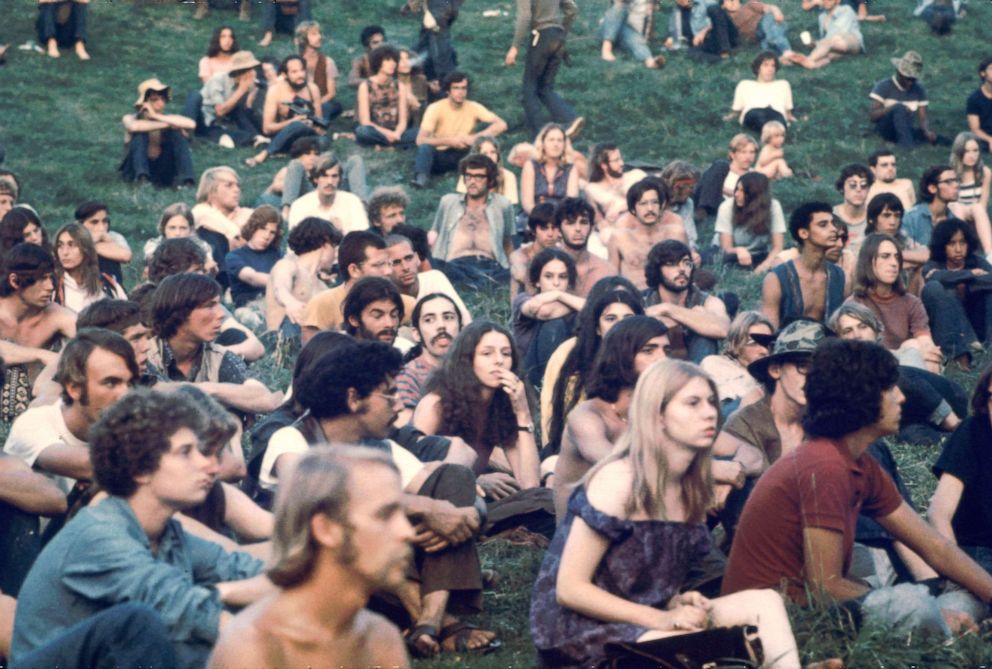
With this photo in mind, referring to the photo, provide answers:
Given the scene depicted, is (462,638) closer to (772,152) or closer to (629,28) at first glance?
(772,152)

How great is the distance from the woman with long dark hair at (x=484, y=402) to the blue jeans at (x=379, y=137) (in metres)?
9.10

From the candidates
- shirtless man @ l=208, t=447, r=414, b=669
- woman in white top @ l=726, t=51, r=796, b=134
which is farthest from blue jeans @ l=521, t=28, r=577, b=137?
shirtless man @ l=208, t=447, r=414, b=669

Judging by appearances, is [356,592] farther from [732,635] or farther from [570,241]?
[570,241]

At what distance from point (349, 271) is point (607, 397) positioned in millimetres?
2750

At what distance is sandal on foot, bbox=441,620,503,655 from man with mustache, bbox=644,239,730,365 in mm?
3527

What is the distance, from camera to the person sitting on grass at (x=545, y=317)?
368 inches

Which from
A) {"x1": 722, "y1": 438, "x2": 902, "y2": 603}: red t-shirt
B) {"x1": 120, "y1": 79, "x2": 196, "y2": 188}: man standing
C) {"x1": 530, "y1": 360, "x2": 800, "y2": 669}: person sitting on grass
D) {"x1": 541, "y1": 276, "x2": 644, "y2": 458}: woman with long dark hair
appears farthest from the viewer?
{"x1": 120, "y1": 79, "x2": 196, "y2": 188}: man standing

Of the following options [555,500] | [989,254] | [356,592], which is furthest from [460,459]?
[989,254]

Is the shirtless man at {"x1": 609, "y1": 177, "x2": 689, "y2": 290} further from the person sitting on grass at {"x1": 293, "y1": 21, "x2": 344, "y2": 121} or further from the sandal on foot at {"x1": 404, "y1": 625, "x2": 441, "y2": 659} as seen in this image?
the person sitting on grass at {"x1": 293, "y1": 21, "x2": 344, "y2": 121}

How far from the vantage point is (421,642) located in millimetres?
5742

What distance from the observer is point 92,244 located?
9688 millimetres

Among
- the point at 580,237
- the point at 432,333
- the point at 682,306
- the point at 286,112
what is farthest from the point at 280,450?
the point at 286,112

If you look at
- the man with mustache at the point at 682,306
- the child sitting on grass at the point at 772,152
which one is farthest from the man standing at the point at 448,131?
the man with mustache at the point at 682,306

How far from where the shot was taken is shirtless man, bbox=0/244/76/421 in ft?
27.5
